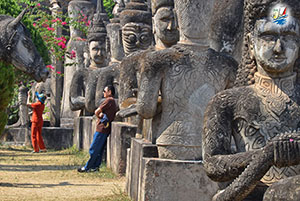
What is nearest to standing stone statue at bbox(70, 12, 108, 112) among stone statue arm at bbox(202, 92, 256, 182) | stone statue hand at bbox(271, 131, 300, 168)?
stone statue arm at bbox(202, 92, 256, 182)

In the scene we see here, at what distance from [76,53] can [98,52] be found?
5.28m

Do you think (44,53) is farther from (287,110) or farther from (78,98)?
(287,110)

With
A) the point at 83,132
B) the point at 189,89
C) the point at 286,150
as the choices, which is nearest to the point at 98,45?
the point at 83,132

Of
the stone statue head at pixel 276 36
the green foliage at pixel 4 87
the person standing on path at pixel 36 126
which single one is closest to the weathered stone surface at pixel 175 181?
the stone statue head at pixel 276 36

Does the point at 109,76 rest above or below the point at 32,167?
above

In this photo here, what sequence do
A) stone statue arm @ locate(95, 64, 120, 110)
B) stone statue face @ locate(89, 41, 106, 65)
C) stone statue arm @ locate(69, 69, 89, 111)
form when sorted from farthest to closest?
stone statue arm @ locate(69, 69, 89, 111)
stone statue face @ locate(89, 41, 106, 65)
stone statue arm @ locate(95, 64, 120, 110)

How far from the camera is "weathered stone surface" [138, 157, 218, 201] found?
268 inches

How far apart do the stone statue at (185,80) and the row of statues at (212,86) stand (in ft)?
0.03

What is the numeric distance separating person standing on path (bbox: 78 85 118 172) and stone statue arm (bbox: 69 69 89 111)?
9.39ft

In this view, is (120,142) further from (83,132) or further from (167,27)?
(83,132)

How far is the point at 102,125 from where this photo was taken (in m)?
11.1

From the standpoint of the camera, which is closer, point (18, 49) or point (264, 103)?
point (264, 103)

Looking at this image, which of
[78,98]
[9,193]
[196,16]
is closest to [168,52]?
[196,16]

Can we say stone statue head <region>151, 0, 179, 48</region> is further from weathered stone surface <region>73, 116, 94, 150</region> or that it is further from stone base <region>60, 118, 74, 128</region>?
stone base <region>60, 118, 74, 128</region>
